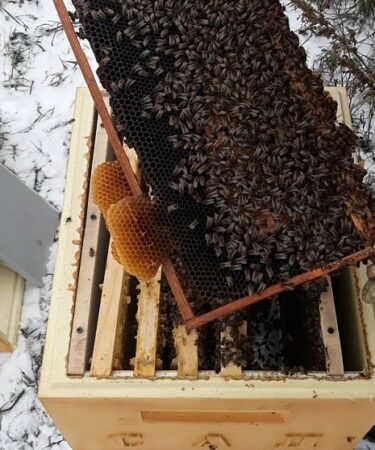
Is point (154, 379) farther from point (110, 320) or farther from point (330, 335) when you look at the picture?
point (330, 335)

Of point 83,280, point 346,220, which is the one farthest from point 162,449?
point 346,220

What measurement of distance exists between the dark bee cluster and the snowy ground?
155 cm

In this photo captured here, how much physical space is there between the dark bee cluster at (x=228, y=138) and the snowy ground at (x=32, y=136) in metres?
1.55

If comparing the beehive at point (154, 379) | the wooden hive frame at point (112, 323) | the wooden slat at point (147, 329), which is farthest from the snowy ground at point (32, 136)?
the wooden slat at point (147, 329)

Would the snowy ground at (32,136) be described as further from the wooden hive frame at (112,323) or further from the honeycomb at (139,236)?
the honeycomb at (139,236)

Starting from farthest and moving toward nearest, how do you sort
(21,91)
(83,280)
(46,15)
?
(46,15)
(21,91)
(83,280)

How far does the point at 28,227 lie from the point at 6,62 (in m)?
1.48

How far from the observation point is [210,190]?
2.06m

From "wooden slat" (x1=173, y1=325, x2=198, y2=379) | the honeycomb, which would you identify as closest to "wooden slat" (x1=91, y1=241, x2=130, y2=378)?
"wooden slat" (x1=173, y1=325, x2=198, y2=379)

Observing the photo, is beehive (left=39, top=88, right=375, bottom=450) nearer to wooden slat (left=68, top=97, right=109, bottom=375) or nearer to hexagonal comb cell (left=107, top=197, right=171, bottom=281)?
wooden slat (left=68, top=97, right=109, bottom=375)

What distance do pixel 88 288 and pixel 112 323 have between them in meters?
0.17

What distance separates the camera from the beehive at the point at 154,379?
2184 millimetres

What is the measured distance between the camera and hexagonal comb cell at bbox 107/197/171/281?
204 centimetres

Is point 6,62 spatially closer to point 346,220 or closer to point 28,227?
point 28,227
